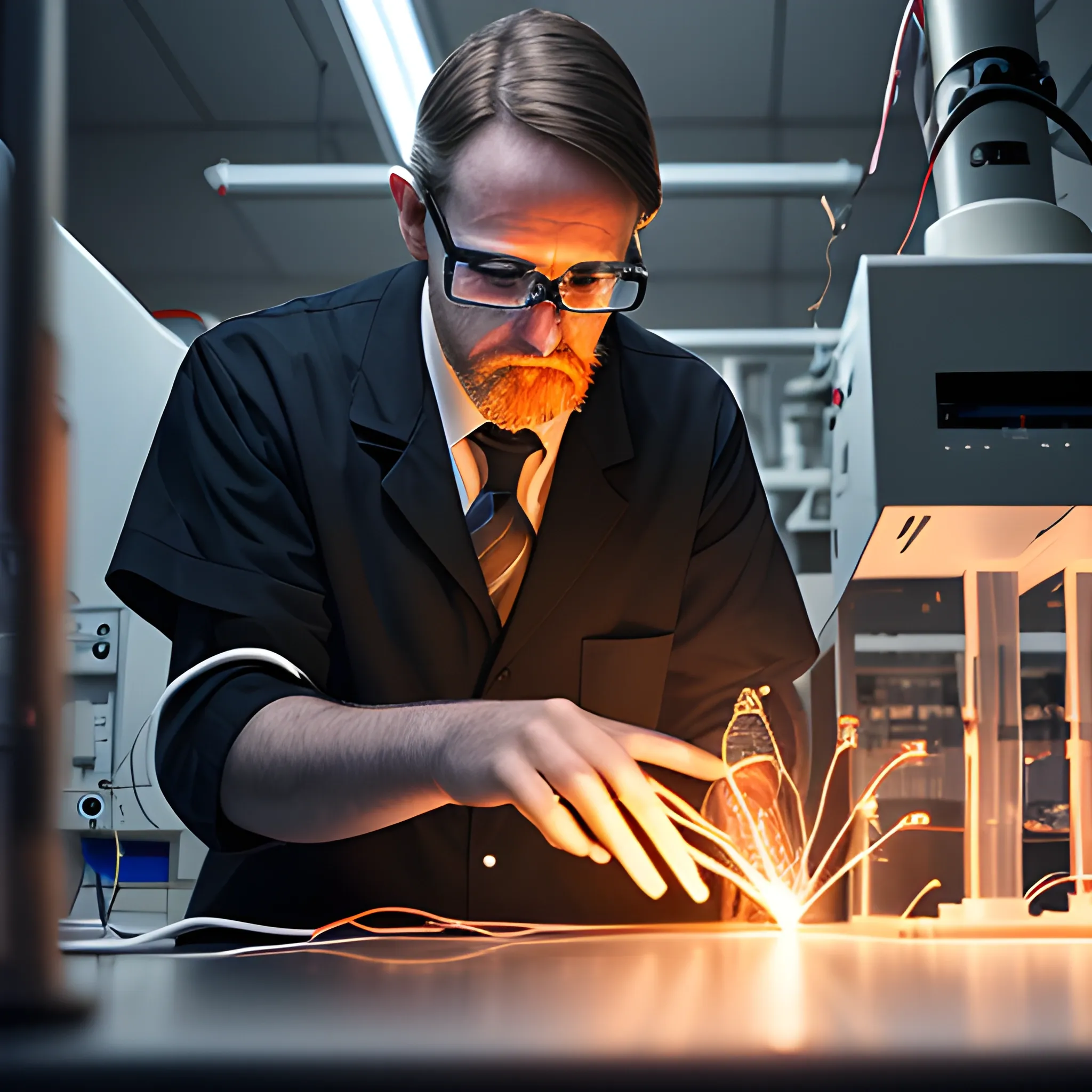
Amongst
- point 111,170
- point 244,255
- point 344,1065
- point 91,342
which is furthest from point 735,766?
point 111,170

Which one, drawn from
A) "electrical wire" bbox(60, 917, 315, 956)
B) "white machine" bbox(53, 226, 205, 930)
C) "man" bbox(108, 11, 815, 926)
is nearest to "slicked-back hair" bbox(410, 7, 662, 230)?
"man" bbox(108, 11, 815, 926)

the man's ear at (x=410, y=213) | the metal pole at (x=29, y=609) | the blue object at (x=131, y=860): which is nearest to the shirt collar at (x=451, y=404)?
the man's ear at (x=410, y=213)

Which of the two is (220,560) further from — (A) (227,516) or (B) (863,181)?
(B) (863,181)

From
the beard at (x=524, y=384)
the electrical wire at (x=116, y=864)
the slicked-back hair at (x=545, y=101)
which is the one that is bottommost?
the electrical wire at (x=116, y=864)

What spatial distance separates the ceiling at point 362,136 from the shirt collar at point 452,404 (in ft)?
2.84

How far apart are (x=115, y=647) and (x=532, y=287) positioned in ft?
3.01

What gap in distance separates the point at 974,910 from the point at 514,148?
3.80 ft

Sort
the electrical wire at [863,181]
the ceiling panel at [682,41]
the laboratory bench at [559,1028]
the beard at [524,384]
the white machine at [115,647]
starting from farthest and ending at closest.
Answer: the ceiling panel at [682,41]
the electrical wire at [863,181]
the white machine at [115,647]
the beard at [524,384]
the laboratory bench at [559,1028]

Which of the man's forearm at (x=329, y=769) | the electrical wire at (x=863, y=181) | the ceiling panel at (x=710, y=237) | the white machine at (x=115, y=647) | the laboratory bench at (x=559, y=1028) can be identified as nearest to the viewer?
the laboratory bench at (x=559, y=1028)

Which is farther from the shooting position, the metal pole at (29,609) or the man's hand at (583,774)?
the man's hand at (583,774)

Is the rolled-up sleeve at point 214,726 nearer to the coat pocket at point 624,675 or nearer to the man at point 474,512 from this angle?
the man at point 474,512

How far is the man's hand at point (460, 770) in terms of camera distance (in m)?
0.82

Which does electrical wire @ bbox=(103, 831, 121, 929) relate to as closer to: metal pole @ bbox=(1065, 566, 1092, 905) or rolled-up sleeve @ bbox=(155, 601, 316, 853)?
rolled-up sleeve @ bbox=(155, 601, 316, 853)

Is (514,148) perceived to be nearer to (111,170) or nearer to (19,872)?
(19,872)
